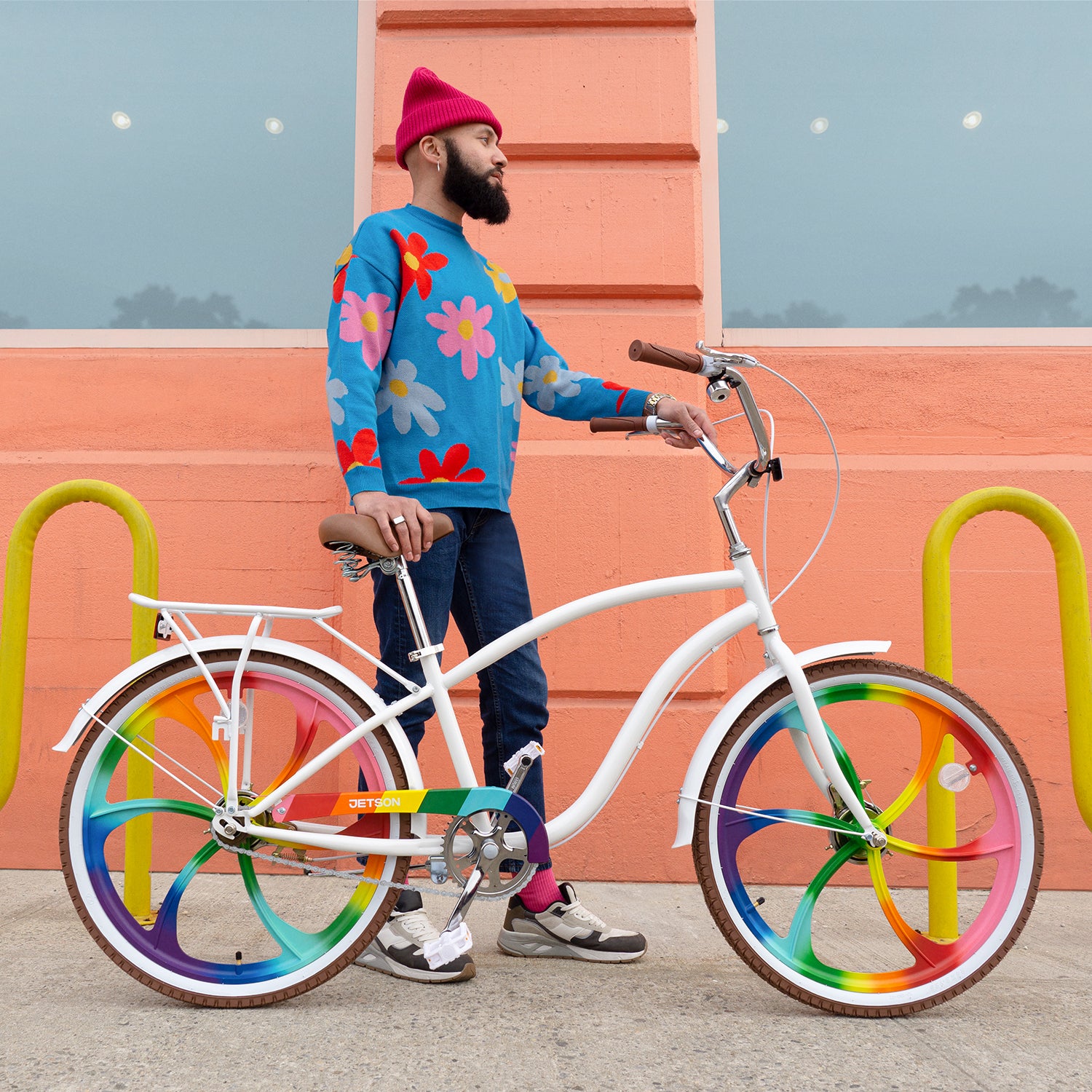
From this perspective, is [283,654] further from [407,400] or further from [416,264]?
[416,264]

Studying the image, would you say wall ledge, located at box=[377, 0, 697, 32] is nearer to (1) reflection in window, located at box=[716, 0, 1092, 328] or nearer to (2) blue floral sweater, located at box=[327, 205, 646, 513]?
(1) reflection in window, located at box=[716, 0, 1092, 328]

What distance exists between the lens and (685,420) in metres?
1.96

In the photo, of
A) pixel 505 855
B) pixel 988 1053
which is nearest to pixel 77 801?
pixel 505 855

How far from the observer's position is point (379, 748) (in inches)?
70.8

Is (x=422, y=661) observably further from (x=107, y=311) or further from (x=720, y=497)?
(x=107, y=311)

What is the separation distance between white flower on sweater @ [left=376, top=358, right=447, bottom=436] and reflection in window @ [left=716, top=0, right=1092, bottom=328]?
1.79 meters

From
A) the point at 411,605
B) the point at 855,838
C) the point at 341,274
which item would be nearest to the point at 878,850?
the point at 855,838

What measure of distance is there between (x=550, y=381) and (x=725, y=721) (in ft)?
3.02

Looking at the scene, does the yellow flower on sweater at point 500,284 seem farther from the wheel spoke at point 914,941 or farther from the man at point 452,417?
the wheel spoke at point 914,941

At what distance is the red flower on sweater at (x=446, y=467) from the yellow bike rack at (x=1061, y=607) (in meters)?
1.11

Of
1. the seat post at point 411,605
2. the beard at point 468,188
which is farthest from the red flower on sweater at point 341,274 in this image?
the seat post at point 411,605

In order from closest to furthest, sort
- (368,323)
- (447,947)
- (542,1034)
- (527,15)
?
(542,1034)
(447,947)
(368,323)
(527,15)

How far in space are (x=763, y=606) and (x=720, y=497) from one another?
24cm

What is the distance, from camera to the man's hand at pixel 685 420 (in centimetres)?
196
